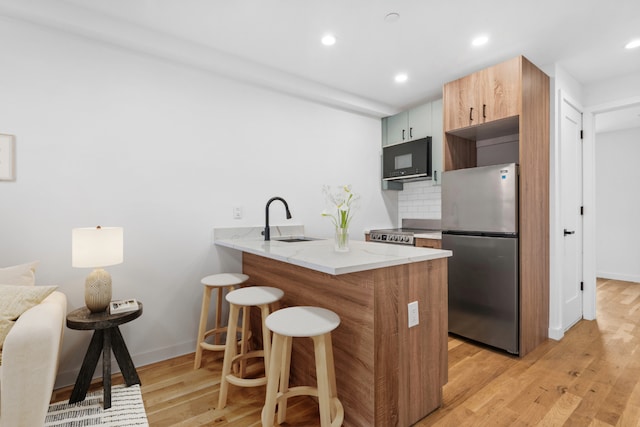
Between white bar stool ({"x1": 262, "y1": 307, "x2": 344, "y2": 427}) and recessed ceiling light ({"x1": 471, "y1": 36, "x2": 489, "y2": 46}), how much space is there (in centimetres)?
235

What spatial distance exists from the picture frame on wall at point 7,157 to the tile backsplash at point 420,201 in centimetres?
382

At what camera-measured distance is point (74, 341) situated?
220cm

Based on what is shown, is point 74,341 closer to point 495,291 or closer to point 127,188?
point 127,188

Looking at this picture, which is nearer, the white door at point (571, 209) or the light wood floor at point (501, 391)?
the light wood floor at point (501, 391)

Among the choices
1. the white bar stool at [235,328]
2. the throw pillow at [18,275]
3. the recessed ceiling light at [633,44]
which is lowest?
the white bar stool at [235,328]

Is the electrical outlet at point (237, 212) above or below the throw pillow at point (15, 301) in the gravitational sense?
above

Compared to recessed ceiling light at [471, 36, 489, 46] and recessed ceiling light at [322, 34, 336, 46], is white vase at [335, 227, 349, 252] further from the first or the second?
recessed ceiling light at [471, 36, 489, 46]

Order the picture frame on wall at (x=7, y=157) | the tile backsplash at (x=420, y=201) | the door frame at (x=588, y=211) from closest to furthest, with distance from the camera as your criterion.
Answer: the picture frame on wall at (x=7, y=157)
the door frame at (x=588, y=211)
the tile backsplash at (x=420, y=201)

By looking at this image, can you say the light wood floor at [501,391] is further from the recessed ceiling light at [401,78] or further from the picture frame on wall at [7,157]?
the recessed ceiling light at [401,78]

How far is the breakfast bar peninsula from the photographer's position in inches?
60.8

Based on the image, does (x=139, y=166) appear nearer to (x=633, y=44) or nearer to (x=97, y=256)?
(x=97, y=256)

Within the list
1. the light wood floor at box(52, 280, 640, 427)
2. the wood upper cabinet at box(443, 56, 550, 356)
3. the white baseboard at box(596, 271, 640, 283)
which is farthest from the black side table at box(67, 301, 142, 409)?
the white baseboard at box(596, 271, 640, 283)

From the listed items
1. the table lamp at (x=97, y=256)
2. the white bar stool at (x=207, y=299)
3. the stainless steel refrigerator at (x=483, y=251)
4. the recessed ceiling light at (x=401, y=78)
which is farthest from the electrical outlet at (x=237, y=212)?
the recessed ceiling light at (x=401, y=78)

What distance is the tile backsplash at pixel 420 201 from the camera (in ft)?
12.8
